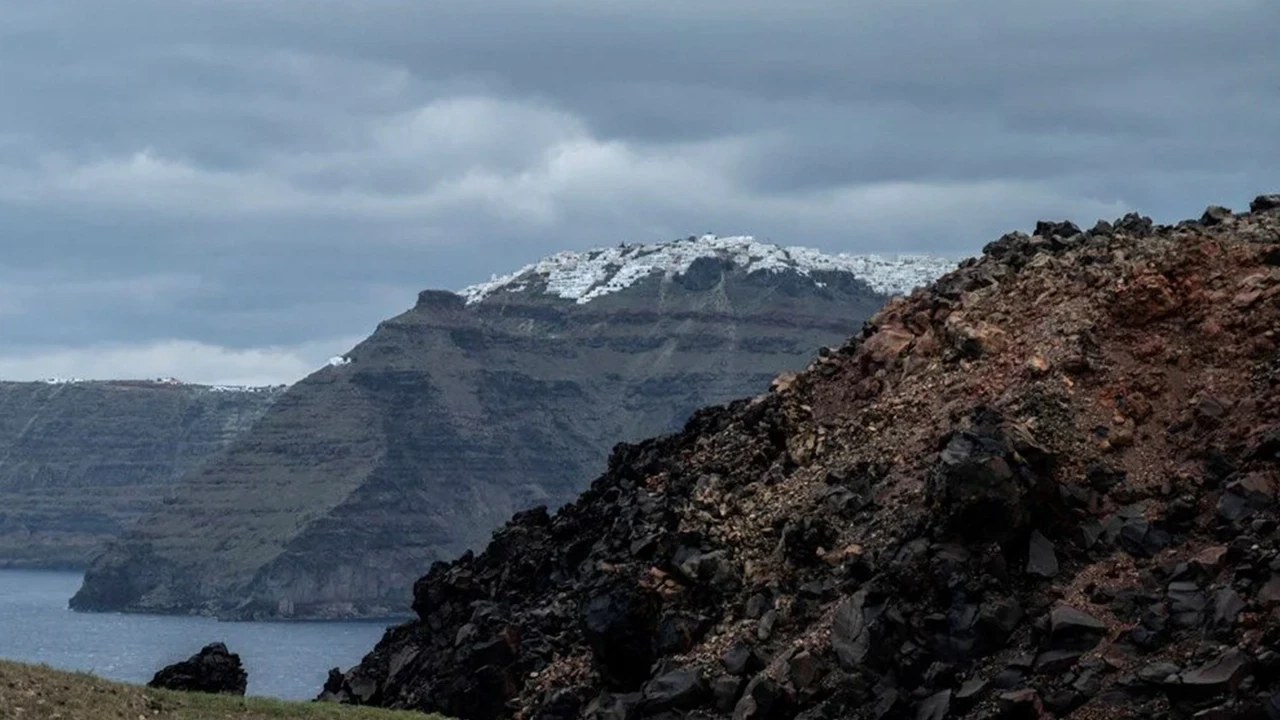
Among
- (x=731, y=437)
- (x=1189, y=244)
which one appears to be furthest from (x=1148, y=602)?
(x=731, y=437)

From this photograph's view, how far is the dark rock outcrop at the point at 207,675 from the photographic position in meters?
49.8

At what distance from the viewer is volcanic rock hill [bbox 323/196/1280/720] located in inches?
1366

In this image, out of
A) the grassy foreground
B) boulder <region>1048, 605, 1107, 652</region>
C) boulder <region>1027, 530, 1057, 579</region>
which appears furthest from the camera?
boulder <region>1027, 530, 1057, 579</region>

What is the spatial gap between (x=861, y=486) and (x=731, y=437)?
878 centimetres

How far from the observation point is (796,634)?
40.1m

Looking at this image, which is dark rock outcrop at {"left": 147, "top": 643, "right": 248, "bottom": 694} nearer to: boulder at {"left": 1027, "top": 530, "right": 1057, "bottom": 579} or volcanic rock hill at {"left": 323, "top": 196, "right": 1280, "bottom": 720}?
volcanic rock hill at {"left": 323, "top": 196, "right": 1280, "bottom": 720}

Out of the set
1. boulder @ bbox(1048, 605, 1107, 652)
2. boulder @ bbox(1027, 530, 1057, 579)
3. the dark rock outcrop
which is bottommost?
the dark rock outcrop

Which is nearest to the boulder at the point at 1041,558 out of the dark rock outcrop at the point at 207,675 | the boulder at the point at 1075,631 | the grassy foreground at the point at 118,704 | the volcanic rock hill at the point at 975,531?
the volcanic rock hill at the point at 975,531

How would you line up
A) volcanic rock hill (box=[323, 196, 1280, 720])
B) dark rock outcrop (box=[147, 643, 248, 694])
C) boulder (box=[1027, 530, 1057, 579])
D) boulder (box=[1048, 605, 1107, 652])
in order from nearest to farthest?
volcanic rock hill (box=[323, 196, 1280, 720]) < boulder (box=[1048, 605, 1107, 652]) < boulder (box=[1027, 530, 1057, 579]) < dark rock outcrop (box=[147, 643, 248, 694])

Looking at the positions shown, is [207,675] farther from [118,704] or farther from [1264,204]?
[1264,204]

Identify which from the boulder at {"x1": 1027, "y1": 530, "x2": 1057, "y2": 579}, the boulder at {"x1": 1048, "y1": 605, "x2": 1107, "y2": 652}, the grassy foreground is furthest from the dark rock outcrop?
the boulder at {"x1": 1048, "y1": 605, "x2": 1107, "y2": 652}

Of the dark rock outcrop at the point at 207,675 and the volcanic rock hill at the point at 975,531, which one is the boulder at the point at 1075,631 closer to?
the volcanic rock hill at the point at 975,531

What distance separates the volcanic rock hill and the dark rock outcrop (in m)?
3.77

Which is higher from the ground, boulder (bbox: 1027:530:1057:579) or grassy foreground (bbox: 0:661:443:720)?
boulder (bbox: 1027:530:1057:579)
